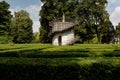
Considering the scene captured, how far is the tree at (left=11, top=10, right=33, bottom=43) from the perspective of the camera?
8901 centimetres

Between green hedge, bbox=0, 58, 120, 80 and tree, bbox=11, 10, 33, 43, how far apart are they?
248 feet

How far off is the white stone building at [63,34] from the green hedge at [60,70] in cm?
3391

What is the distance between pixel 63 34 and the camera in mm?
46750

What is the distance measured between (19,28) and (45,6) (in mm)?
25477

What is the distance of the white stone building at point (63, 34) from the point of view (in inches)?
1822

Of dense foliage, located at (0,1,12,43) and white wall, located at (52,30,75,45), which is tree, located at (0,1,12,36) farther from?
white wall, located at (52,30,75,45)

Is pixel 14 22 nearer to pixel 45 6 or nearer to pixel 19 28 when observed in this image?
pixel 19 28

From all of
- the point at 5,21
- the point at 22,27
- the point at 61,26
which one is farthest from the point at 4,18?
the point at 61,26

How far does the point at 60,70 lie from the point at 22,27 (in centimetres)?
8576

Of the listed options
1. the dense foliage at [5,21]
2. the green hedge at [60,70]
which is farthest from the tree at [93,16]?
the green hedge at [60,70]

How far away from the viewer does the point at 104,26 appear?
7081cm

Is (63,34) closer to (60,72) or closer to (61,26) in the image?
(61,26)

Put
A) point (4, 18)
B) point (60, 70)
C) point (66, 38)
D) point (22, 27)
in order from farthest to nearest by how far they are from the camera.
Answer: point (22, 27) → point (4, 18) → point (66, 38) → point (60, 70)

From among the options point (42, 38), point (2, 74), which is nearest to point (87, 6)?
point (42, 38)
